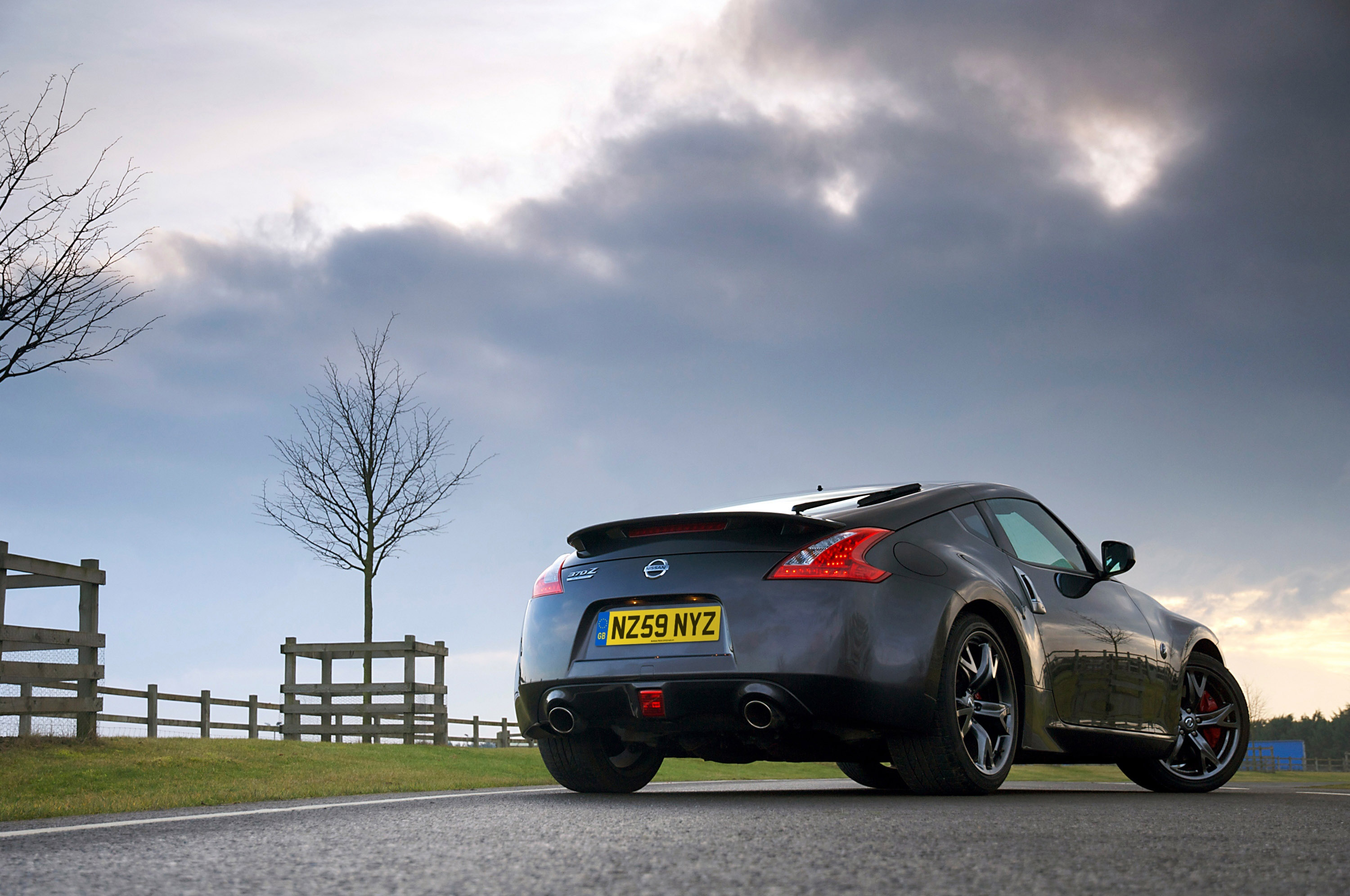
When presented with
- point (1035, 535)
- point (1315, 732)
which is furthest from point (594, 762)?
point (1315, 732)

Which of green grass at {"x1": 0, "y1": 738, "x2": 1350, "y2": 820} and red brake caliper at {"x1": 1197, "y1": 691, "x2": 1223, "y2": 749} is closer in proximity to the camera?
red brake caliper at {"x1": 1197, "y1": 691, "x2": 1223, "y2": 749}

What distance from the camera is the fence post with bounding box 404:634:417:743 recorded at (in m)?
17.3

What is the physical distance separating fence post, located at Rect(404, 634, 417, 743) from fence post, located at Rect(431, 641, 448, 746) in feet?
0.97

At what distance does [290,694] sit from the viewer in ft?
59.5

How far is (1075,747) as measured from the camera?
554 centimetres

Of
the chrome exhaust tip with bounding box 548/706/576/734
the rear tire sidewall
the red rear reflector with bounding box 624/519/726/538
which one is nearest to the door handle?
the rear tire sidewall

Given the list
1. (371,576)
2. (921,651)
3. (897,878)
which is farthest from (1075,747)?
(371,576)

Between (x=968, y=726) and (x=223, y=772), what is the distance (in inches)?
307

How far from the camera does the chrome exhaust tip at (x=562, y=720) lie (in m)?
4.99

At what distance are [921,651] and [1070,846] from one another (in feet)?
5.49

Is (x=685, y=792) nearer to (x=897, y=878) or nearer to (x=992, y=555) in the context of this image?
(x=992, y=555)

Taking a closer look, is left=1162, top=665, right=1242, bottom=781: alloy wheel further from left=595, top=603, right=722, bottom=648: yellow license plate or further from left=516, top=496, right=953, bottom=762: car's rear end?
left=595, top=603, right=722, bottom=648: yellow license plate

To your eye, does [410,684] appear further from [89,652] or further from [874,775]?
[874,775]

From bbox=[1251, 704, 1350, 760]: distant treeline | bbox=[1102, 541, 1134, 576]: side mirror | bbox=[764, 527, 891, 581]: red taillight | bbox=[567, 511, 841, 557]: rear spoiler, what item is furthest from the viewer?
bbox=[1251, 704, 1350, 760]: distant treeline
